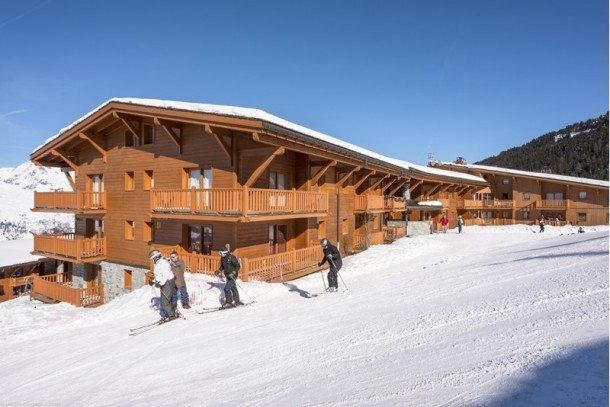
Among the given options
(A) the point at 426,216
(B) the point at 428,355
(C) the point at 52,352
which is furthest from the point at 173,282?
(A) the point at 426,216

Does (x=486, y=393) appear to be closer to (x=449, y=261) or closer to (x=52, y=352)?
(x=52, y=352)

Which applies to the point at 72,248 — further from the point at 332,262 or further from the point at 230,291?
the point at 332,262

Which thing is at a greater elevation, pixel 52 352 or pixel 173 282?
pixel 173 282

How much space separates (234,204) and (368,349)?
881cm

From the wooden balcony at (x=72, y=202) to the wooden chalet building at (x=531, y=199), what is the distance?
37.4 metres

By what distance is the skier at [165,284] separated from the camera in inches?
389

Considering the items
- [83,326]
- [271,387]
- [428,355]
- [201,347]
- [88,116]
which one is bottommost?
[83,326]

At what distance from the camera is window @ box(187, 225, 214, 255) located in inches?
667

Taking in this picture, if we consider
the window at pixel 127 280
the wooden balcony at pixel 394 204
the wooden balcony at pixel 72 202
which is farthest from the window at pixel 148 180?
the wooden balcony at pixel 394 204

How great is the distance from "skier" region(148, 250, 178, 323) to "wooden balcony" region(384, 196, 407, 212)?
19.6 meters

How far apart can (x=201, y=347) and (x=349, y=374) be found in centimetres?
377

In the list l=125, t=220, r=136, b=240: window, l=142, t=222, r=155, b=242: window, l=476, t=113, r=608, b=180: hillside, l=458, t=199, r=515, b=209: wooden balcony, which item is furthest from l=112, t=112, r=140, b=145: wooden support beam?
l=476, t=113, r=608, b=180: hillside

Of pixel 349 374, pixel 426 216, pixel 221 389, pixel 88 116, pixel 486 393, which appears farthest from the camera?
pixel 426 216

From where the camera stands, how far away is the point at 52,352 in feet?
29.1
